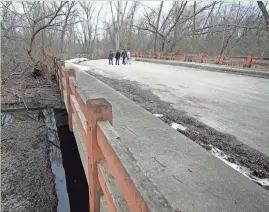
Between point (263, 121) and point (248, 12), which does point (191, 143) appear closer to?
point (263, 121)

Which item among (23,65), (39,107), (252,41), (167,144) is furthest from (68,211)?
Answer: (252,41)

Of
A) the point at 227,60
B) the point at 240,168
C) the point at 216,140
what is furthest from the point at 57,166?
the point at 227,60

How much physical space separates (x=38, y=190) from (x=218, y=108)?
16.6ft

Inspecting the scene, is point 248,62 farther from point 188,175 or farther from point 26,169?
point 188,175

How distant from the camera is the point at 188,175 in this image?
313 centimetres

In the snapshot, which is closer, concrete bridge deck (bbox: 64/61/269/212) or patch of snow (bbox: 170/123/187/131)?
concrete bridge deck (bbox: 64/61/269/212)

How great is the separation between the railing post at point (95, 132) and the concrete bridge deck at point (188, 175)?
1.10 feet

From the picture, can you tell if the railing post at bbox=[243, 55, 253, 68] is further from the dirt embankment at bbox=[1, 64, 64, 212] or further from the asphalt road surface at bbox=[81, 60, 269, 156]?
the dirt embankment at bbox=[1, 64, 64, 212]

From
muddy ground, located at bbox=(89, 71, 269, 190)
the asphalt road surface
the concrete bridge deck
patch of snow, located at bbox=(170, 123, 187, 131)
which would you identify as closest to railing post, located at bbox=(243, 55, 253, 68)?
the asphalt road surface

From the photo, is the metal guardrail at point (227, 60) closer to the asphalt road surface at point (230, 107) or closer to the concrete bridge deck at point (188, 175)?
the asphalt road surface at point (230, 107)

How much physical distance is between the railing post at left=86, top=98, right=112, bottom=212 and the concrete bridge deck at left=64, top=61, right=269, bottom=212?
33 centimetres

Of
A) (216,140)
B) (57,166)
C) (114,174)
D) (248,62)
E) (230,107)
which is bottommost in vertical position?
(57,166)

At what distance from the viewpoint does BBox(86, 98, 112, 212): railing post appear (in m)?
2.28

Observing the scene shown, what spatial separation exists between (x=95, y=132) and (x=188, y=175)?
1.41 meters
